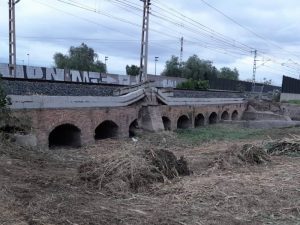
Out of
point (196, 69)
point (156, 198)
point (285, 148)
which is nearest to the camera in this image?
point (156, 198)

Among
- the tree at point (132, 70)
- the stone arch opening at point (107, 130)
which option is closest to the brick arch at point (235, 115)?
the stone arch opening at point (107, 130)

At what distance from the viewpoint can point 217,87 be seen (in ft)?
215

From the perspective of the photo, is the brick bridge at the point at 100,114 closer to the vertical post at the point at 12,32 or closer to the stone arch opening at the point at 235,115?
the vertical post at the point at 12,32

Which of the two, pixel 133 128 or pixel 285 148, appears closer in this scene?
pixel 285 148

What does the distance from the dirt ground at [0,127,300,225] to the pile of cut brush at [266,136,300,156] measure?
320 centimetres

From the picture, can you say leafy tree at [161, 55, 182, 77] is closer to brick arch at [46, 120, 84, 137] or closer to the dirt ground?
brick arch at [46, 120, 84, 137]

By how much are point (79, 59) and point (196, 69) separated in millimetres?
19817

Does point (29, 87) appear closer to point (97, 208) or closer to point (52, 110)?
point (52, 110)

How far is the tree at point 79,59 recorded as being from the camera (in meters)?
67.4

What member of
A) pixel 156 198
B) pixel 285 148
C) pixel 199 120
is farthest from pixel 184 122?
pixel 156 198

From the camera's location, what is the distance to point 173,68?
76.9 meters

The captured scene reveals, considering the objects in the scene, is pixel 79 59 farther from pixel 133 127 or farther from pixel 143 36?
pixel 133 127

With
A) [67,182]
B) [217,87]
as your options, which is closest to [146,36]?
[67,182]

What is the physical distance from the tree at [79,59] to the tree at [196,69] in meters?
14.8
